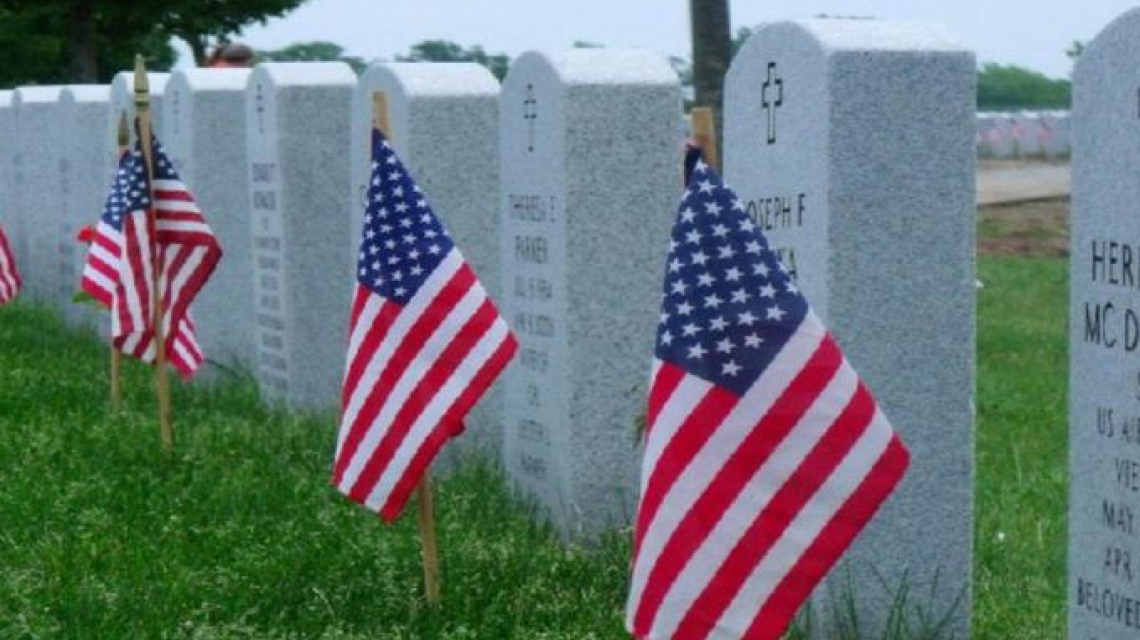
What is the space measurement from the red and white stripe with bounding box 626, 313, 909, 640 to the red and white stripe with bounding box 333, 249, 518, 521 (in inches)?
73.3

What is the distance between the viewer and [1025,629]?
785 cm

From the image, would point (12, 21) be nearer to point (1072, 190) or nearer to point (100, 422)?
point (100, 422)

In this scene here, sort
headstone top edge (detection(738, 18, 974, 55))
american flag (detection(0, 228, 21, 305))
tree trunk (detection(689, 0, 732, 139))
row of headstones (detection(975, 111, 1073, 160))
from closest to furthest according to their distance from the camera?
headstone top edge (detection(738, 18, 974, 55)), american flag (detection(0, 228, 21, 305)), tree trunk (detection(689, 0, 732, 139)), row of headstones (detection(975, 111, 1073, 160))

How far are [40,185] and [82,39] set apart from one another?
20.5 metres

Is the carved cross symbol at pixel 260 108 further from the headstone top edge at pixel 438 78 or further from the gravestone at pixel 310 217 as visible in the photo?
the headstone top edge at pixel 438 78

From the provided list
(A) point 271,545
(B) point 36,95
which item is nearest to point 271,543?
(A) point 271,545

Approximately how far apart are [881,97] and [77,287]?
11.2 meters

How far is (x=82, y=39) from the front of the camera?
38.8 m

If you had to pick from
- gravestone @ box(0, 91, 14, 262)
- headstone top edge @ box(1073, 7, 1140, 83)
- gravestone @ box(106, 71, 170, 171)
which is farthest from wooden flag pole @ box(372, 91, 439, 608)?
gravestone @ box(0, 91, 14, 262)

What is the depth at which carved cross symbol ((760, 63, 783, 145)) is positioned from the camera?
7523mm

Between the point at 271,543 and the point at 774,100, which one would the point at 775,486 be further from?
the point at 271,543

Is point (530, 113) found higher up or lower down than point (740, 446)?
higher up

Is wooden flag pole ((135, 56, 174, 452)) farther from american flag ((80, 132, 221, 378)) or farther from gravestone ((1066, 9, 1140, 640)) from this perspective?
gravestone ((1066, 9, 1140, 640))

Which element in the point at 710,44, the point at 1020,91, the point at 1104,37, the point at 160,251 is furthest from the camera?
the point at 1020,91
